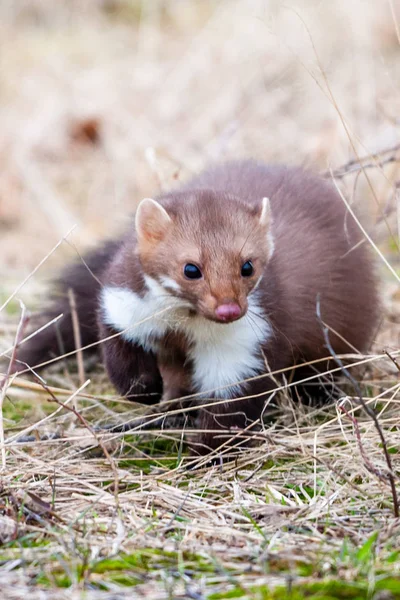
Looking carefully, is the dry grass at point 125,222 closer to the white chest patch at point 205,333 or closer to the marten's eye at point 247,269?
the white chest patch at point 205,333

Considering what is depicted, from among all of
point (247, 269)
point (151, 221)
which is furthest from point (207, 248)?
point (151, 221)

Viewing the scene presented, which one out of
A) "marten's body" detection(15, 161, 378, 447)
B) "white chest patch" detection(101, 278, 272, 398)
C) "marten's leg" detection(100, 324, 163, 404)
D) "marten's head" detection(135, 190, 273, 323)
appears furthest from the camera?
"marten's leg" detection(100, 324, 163, 404)

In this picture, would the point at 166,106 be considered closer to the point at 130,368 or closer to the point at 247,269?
the point at 130,368

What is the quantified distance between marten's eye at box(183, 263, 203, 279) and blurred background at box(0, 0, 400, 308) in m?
4.09

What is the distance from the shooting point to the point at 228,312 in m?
3.71

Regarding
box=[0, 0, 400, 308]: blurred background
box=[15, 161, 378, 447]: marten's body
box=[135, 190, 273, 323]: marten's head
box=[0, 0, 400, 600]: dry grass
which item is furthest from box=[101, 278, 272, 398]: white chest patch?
box=[0, 0, 400, 308]: blurred background

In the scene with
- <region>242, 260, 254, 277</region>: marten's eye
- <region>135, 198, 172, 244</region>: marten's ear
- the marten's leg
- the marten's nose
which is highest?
<region>135, 198, 172, 244</region>: marten's ear

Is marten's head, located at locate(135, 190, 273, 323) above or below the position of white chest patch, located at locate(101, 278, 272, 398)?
above

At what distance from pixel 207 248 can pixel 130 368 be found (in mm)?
901

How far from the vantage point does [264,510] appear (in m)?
3.45

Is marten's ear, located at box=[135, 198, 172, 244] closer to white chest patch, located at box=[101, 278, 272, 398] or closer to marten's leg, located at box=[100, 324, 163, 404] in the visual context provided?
white chest patch, located at box=[101, 278, 272, 398]

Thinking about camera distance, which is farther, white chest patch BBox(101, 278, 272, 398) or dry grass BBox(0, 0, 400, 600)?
white chest patch BBox(101, 278, 272, 398)

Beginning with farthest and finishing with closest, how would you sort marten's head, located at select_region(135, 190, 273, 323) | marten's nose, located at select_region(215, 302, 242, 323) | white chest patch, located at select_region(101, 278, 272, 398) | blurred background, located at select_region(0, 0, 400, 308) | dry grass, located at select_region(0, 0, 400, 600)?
blurred background, located at select_region(0, 0, 400, 308) < white chest patch, located at select_region(101, 278, 272, 398) < marten's head, located at select_region(135, 190, 273, 323) < marten's nose, located at select_region(215, 302, 242, 323) < dry grass, located at select_region(0, 0, 400, 600)

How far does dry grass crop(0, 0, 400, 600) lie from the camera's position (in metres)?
2.93
